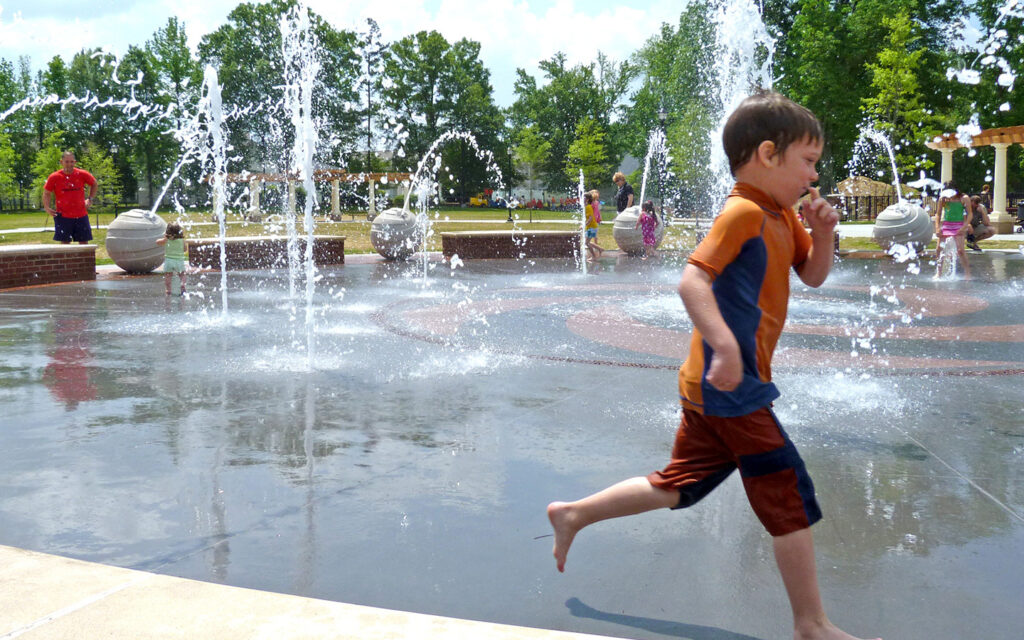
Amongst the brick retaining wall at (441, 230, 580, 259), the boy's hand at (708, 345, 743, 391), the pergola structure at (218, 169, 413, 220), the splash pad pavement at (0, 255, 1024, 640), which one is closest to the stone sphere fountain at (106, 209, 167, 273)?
the brick retaining wall at (441, 230, 580, 259)

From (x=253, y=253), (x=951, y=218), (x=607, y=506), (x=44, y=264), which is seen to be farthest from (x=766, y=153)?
(x=253, y=253)

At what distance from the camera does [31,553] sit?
3.40 metres

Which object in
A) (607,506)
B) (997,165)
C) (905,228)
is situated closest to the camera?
(607,506)

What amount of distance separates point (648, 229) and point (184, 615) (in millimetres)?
18781

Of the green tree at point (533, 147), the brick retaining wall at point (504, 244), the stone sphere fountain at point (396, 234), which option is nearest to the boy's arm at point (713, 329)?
the brick retaining wall at point (504, 244)

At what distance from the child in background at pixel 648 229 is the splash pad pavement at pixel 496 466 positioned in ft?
36.8

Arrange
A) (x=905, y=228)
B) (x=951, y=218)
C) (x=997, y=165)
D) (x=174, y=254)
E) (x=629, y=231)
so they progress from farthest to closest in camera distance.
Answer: (x=997, y=165) → (x=905, y=228) → (x=629, y=231) → (x=951, y=218) → (x=174, y=254)

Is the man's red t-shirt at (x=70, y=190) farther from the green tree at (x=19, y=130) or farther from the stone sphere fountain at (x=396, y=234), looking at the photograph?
the green tree at (x=19, y=130)

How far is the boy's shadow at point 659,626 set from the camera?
280 centimetres

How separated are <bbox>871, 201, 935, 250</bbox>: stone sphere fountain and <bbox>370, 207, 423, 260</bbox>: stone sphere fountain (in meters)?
10.2

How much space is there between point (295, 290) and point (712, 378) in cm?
1141

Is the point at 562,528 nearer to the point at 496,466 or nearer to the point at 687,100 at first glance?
the point at 496,466

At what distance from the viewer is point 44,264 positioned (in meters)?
14.5

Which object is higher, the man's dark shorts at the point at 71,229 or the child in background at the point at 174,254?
the man's dark shorts at the point at 71,229
